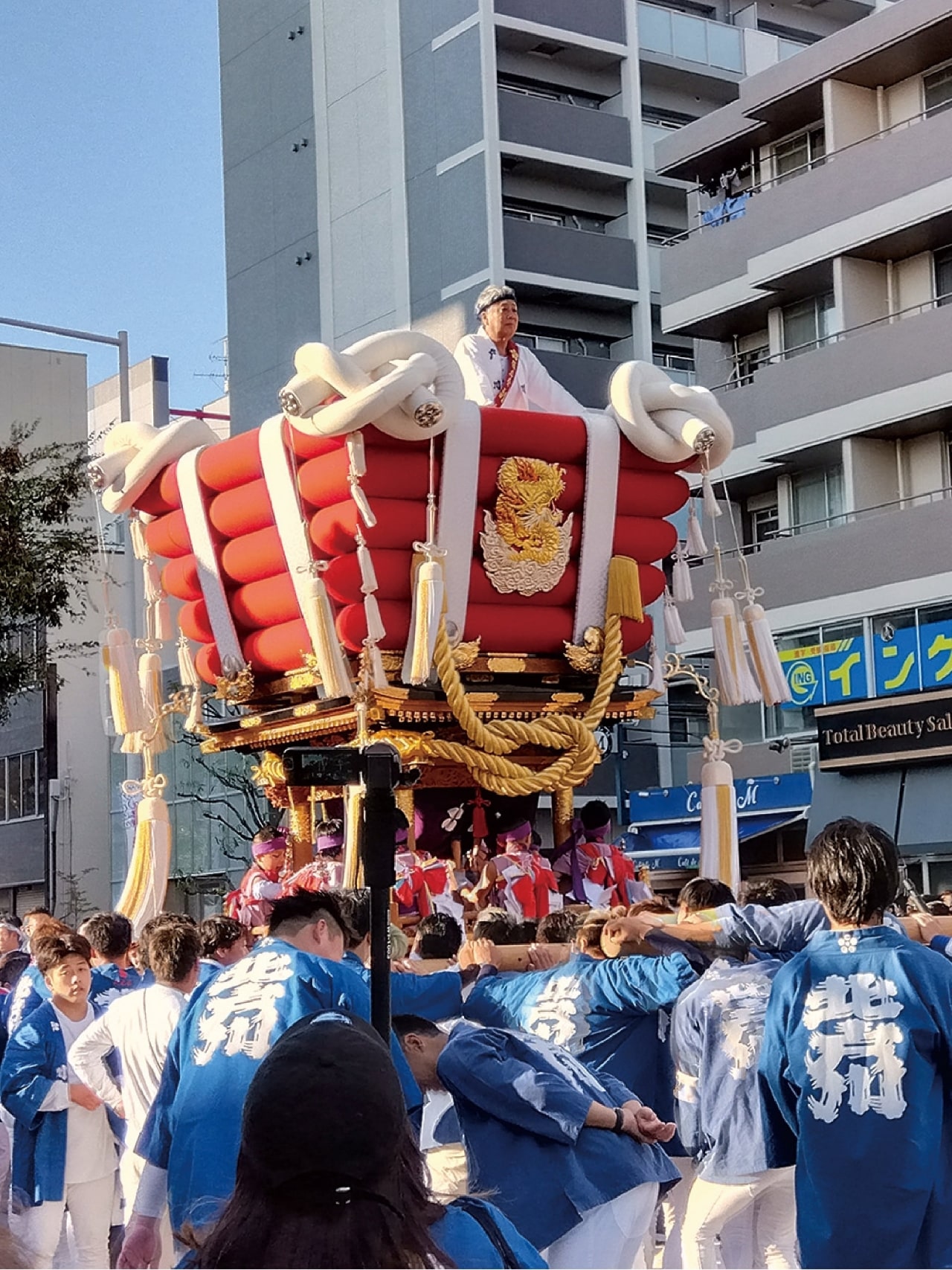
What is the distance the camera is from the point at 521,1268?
108 inches

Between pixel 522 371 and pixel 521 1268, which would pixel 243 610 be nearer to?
pixel 522 371

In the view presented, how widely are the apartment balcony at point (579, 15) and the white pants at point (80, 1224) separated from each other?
26456 millimetres

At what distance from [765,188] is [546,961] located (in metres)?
21.1

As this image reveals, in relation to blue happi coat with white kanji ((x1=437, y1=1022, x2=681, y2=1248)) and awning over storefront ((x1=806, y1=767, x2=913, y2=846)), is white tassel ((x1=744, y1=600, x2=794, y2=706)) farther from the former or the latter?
awning over storefront ((x1=806, y1=767, x2=913, y2=846))

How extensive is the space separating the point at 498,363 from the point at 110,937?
204 inches

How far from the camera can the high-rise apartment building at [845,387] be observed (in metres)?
Result: 21.7

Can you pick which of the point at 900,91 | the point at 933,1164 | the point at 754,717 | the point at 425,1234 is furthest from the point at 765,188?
the point at 425,1234

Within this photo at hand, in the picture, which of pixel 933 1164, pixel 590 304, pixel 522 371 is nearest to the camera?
pixel 933 1164

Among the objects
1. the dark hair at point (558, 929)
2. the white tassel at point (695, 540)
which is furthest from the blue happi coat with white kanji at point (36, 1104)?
the white tassel at point (695, 540)

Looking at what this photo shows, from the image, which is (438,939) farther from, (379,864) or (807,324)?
(807,324)

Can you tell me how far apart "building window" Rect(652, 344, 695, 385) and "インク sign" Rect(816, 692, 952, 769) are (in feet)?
39.9

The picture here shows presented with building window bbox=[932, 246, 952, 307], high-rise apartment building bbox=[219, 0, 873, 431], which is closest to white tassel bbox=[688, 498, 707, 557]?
building window bbox=[932, 246, 952, 307]

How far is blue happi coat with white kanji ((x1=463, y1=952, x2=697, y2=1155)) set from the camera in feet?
17.7

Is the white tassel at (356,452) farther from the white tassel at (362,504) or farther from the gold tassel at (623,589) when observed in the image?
the gold tassel at (623,589)
